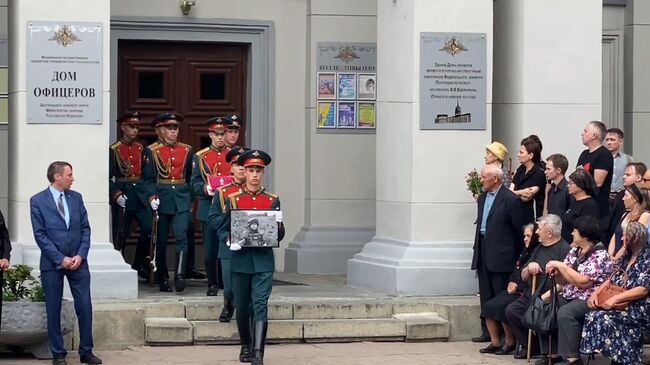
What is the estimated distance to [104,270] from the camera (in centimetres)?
1423

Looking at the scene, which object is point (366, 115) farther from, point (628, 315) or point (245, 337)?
point (628, 315)

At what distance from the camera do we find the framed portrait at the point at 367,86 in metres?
17.6

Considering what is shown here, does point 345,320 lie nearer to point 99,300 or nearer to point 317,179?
point 99,300

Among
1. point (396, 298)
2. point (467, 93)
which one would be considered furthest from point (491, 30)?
point (396, 298)

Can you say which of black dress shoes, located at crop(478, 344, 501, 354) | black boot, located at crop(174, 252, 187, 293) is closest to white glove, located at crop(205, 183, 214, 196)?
black boot, located at crop(174, 252, 187, 293)

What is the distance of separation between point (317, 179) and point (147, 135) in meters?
2.13

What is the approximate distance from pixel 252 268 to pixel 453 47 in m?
4.00

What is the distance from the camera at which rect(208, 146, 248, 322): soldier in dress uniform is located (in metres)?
13.0

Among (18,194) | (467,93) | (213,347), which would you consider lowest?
(213,347)

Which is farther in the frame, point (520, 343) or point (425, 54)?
point (425, 54)

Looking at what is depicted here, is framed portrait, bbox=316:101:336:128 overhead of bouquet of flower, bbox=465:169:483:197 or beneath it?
overhead

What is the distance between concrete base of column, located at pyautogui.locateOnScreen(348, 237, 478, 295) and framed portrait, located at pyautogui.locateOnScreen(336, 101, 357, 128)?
2.61 m

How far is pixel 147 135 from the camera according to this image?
1770 centimetres

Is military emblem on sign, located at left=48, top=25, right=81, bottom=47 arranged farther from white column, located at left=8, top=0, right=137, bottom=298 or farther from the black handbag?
the black handbag
